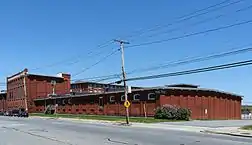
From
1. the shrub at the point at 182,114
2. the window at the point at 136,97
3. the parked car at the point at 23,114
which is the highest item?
the window at the point at 136,97

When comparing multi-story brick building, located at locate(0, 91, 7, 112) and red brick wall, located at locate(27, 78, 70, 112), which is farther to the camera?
multi-story brick building, located at locate(0, 91, 7, 112)

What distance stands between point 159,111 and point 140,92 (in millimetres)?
6595

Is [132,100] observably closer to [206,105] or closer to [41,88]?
[206,105]

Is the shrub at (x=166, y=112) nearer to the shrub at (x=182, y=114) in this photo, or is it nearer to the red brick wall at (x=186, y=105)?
the shrub at (x=182, y=114)

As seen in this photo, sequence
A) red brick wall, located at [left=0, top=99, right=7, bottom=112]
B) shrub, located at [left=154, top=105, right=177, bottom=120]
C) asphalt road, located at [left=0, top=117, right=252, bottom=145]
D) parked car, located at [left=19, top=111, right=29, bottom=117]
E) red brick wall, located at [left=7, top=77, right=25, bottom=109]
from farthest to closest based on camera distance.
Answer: red brick wall, located at [left=0, top=99, right=7, bottom=112]
red brick wall, located at [left=7, top=77, right=25, bottom=109]
parked car, located at [left=19, top=111, right=29, bottom=117]
shrub, located at [left=154, top=105, right=177, bottom=120]
asphalt road, located at [left=0, top=117, right=252, bottom=145]

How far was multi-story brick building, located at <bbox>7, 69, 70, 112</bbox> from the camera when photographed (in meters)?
92.8

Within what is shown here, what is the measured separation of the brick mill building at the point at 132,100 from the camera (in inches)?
2165

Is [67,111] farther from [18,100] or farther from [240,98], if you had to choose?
[240,98]

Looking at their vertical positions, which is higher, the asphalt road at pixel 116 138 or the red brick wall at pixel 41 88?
the red brick wall at pixel 41 88

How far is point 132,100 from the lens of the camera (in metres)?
58.8

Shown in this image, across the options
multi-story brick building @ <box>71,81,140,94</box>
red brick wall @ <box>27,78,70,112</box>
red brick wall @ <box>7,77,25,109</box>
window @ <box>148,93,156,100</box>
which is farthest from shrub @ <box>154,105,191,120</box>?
red brick wall @ <box>7,77,25,109</box>

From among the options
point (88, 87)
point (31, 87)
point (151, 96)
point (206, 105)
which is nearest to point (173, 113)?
point (151, 96)

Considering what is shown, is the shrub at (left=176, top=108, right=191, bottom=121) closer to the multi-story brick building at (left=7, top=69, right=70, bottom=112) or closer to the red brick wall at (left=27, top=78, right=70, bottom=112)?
the multi-story brick building at (left=7, top=69, right=70, bottom=112)

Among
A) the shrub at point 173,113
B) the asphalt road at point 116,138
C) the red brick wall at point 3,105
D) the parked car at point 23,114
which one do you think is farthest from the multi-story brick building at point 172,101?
the red brick wall at point 3,105
